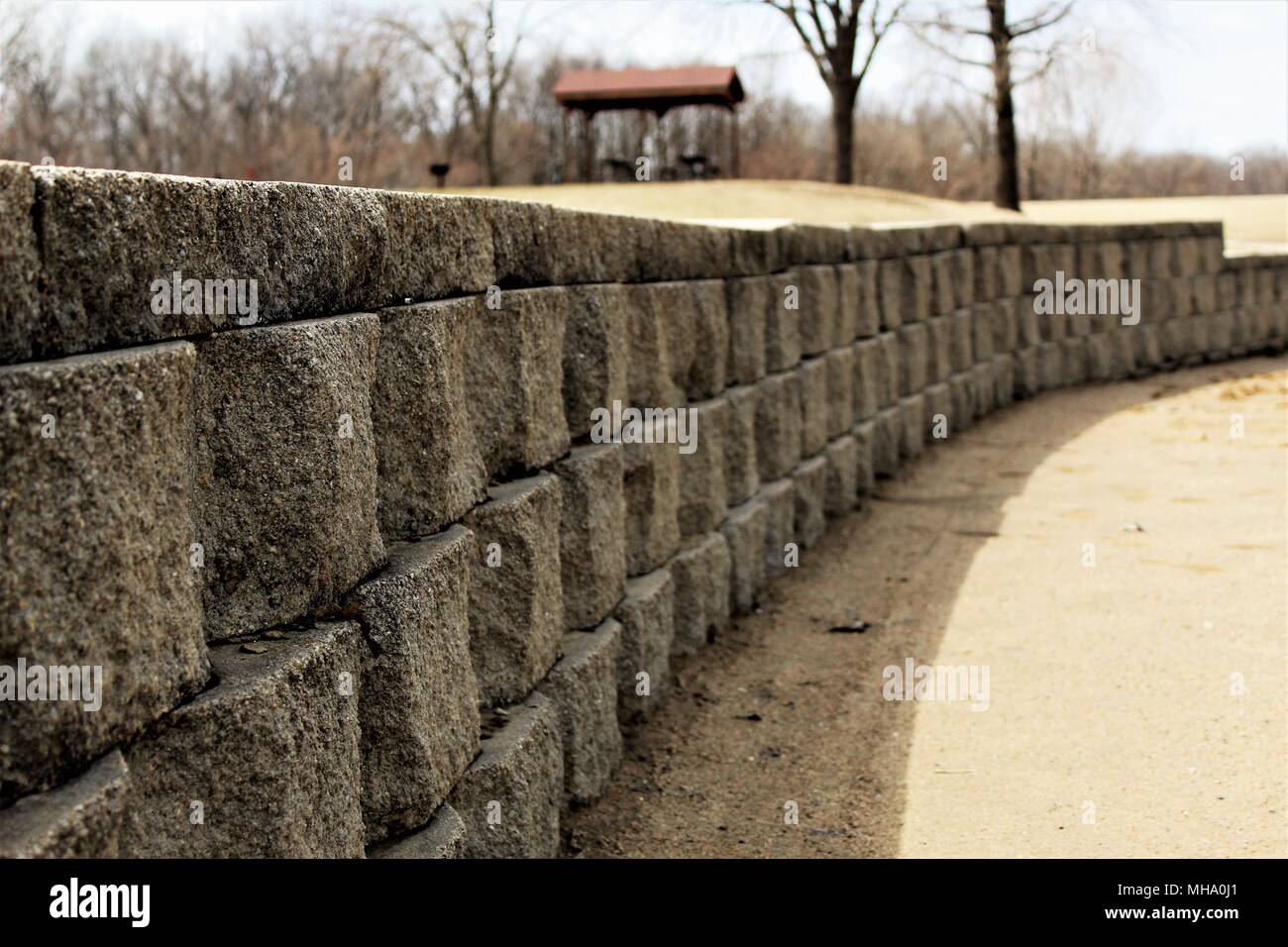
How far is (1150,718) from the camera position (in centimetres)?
481

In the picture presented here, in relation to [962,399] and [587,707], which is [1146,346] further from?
[587,707]

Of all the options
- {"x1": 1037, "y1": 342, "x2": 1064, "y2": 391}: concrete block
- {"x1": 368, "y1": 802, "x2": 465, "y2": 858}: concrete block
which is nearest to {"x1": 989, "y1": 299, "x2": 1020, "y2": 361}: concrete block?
{"x1": 1037, "y1": 342, "x2": 1064, "y2": 391}: concrete block

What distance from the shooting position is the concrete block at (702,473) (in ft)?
18.5

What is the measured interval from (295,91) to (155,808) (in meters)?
46.2

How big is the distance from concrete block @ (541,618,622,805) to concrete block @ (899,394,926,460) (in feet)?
18.8

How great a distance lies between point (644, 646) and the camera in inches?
189

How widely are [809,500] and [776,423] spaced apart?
72 cm

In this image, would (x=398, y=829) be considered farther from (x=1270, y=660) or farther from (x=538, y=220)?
(x=1270, y=660)

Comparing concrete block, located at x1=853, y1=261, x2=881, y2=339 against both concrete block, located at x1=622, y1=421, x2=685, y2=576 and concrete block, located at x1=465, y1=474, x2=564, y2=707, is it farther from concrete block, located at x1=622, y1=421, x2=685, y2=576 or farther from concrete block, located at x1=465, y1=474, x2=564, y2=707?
concrete block, located at x1=465, y1=474, x2=564, y2=707

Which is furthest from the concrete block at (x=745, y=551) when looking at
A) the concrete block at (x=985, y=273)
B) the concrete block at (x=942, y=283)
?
the concrete block at (x=985, y=273)

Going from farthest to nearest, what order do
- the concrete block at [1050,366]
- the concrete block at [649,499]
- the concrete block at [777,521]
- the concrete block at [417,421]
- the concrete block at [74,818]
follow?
1. the concrete block at [1050,366]
2. the concrete block at [777,521]
3. the concrete block at [649,499]
4. the concrete block at [417,421]
5. the concrete block at [74,818]

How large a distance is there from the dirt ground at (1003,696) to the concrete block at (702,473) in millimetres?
520

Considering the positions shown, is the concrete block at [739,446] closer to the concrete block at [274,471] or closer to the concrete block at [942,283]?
the concrete block at [274,471]

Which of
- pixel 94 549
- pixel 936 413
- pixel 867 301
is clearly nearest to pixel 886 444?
pixel 867 301
